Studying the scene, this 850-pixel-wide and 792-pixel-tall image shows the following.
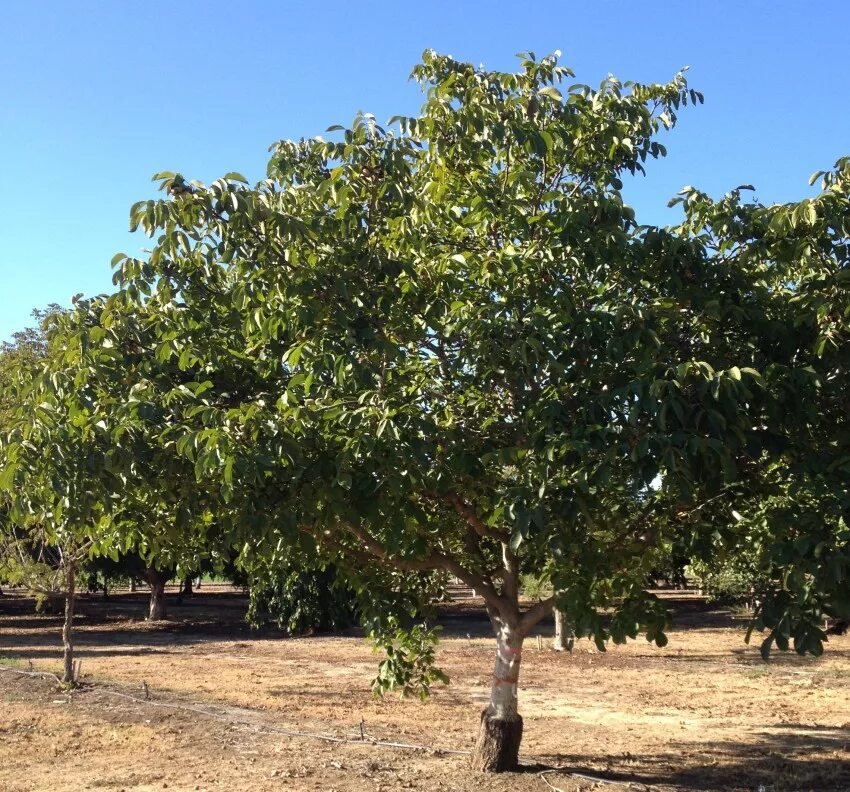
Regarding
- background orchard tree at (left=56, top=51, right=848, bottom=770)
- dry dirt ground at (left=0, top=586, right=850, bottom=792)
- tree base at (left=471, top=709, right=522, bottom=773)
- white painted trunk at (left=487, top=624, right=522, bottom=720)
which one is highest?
background orchard tree at (left=56, top=51, right=848, bottom=770)

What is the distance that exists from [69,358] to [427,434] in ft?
9.44

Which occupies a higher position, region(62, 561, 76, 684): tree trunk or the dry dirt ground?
region(62, 561, 76, 684): tree trunk

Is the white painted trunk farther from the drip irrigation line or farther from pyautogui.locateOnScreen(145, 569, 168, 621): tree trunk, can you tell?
pyautogui.locateOnScreen(145, 569, 168, 621): tree trunk

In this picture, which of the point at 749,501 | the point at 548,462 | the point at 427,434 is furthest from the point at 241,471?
the point at 749,501

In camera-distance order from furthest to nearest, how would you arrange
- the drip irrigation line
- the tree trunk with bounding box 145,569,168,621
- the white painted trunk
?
the tree trunk with bounding box 145,569,168,621 → the drip irrigation line → the white painted trunk

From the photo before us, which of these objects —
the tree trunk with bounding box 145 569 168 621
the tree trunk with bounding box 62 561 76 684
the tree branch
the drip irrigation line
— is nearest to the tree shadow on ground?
the drip irrigation line

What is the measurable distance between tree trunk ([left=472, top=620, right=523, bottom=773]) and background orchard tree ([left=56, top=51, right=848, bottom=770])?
1.34 metres

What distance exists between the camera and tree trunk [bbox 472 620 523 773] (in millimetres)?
9031

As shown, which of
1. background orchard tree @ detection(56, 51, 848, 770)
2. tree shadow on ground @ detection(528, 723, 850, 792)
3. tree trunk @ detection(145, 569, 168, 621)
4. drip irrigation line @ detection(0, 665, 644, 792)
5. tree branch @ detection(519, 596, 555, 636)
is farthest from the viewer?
tree trunk @ detection(145, 569, 168, 621)

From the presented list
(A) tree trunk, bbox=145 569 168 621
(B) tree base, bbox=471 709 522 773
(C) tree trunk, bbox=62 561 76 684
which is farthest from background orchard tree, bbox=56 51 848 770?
(A) tree trunk, bbox=145 569 168 621

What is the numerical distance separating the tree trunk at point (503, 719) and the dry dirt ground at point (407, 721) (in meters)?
0.23

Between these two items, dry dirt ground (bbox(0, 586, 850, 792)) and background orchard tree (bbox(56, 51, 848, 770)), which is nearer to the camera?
background orchard tree (bbox(56, 51, 848, 770))

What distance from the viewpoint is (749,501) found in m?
8.15

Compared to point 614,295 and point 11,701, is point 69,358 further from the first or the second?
point 11,701
